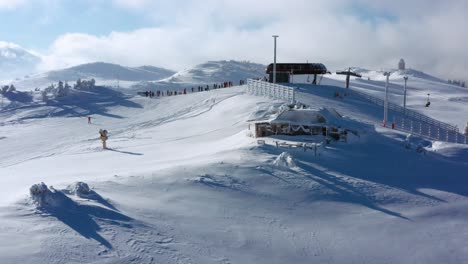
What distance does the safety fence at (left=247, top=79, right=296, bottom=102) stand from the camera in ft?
108

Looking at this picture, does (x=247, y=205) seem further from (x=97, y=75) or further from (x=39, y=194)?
(x=97, y=75)

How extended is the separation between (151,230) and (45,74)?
134 m

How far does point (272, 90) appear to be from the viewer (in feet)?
114

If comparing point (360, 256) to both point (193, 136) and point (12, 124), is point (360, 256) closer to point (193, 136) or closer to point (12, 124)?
point (193, 136)

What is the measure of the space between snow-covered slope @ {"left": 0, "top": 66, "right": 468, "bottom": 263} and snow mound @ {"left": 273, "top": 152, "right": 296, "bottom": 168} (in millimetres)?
36

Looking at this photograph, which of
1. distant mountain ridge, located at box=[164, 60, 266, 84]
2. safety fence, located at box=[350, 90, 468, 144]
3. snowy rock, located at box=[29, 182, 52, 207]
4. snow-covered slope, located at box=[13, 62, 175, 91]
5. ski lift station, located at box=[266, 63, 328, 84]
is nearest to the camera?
snowy rock, located at box=[29, 182, 52, 207]

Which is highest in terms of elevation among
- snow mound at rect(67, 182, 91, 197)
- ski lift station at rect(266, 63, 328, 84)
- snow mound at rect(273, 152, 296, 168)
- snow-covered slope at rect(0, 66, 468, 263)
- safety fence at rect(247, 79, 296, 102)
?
ski lift station at rect(266, 63, 328, 84)

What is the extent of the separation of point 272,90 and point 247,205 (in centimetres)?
2351

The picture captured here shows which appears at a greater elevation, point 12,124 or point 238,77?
point 238,77

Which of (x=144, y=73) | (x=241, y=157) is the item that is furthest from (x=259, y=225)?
(x=144, y=73)

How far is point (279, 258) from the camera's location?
31.0 feet

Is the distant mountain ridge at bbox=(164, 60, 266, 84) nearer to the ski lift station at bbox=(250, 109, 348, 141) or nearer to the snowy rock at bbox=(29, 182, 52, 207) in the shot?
the ski lift station at bbox=(250, 109, 348, 141)

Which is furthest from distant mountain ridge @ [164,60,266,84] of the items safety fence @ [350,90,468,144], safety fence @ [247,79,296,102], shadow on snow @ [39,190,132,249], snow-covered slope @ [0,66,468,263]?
shadow on snow @ [39,190,132,249]

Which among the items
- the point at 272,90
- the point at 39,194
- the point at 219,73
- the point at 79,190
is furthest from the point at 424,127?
the point at 219,73
